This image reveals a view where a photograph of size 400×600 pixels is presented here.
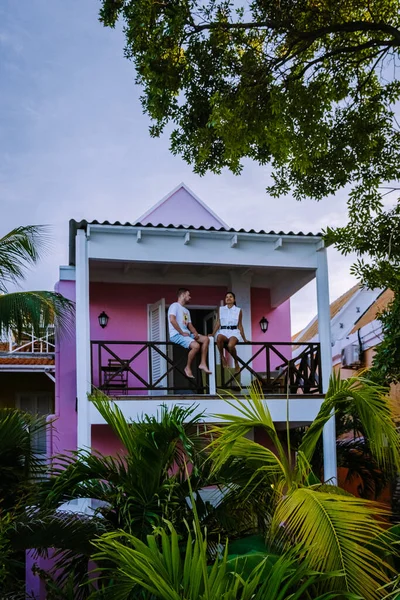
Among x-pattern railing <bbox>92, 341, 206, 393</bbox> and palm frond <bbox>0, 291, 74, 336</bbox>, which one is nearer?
x-pattern railing <bbox>92, 341, 206, 393</bbox>

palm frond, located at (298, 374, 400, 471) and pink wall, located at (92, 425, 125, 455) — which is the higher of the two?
palm frond, located at (298, 374, 400, 471)

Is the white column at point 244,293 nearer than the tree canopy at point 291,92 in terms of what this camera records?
No

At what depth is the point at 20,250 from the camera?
39.8ft

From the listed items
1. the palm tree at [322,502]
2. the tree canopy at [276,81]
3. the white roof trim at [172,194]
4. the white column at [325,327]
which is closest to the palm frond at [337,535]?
the palm tree at [322,502]

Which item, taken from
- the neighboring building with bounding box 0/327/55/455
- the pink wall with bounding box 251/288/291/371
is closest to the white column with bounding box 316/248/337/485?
the pink wall with bounding box 251/288/291/371

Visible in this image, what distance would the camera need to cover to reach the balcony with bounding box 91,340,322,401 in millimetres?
12055

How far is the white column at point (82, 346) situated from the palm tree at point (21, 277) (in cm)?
Answer: 69

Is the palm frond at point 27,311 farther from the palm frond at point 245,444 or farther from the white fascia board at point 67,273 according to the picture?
the palm frond at point 245,444

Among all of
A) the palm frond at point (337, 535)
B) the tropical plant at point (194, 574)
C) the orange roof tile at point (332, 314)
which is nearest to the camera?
the tropical plant at point (194, 574)

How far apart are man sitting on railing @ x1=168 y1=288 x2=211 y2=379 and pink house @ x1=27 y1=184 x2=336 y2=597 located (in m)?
0.18

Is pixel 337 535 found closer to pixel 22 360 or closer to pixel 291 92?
pixel 291 92

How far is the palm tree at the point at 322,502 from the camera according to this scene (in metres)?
5.97

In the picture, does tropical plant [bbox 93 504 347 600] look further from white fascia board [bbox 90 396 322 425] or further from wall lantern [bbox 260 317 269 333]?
wall lantern [bbox 260 317 269 333]

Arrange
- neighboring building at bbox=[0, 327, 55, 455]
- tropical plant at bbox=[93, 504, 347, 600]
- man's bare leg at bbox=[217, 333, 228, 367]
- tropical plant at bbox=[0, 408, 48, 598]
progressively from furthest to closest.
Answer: neighboring building at bbox=[0, 327, 55, 455]
man's bare leg at bbox=[217, 333, 228, 367]
tropical plant at bbox=[0, 408, 48, 598]
tropical plant at bbox=[93, 504, 347, 600]
